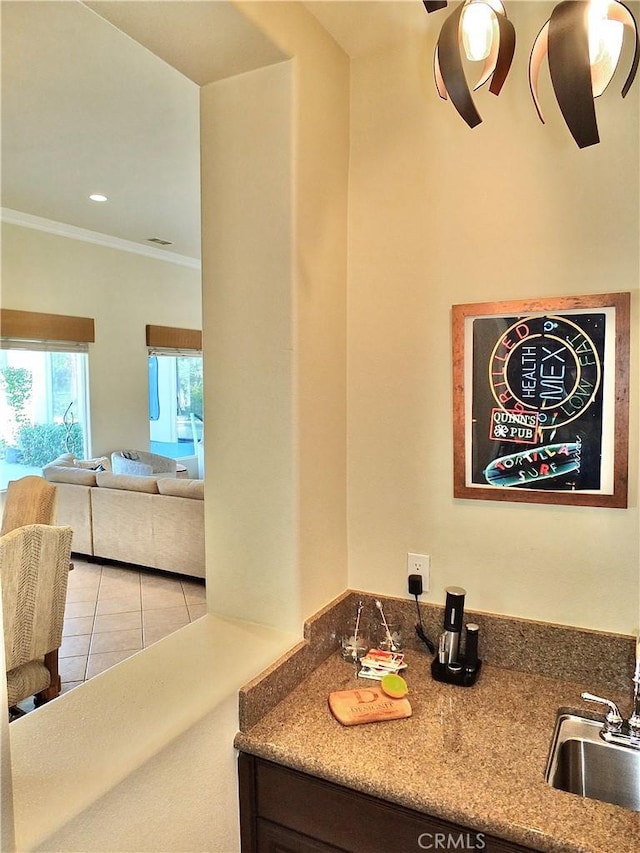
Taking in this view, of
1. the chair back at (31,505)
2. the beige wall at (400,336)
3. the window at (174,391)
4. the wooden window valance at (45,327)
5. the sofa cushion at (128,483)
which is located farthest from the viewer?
the window at (174,391)

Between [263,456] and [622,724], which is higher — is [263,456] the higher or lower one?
the higher one

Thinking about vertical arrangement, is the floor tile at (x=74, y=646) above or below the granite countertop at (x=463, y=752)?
below

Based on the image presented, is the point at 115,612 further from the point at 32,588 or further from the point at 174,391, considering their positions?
the point at 174,391

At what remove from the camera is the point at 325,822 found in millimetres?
1284

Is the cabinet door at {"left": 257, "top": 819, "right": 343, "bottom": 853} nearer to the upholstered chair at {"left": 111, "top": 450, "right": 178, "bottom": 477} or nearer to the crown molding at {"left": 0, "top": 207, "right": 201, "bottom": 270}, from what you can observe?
the upholstered chair at {"left": 111, "top": 450, "right": 178, "bottom": 477}

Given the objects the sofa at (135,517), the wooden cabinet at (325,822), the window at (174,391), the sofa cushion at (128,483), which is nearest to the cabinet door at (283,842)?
the wooden cabinet at (325,822)

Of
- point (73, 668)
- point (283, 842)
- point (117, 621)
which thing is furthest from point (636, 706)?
point (117, 621)

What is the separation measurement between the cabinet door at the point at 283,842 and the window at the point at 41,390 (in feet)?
14.8

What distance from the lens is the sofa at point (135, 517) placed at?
417 centimetres

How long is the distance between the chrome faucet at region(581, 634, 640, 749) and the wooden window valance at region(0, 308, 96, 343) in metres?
4.96

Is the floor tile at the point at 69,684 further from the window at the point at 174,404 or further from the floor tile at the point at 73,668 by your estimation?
the window at the point at 174,404

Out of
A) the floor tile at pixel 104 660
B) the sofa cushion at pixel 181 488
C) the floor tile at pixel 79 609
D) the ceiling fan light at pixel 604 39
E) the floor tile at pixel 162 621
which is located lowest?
the floor tile at pixel 104 660

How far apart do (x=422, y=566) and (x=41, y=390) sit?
15.4 ft

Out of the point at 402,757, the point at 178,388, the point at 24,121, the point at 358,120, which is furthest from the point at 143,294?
the point at 402,757
